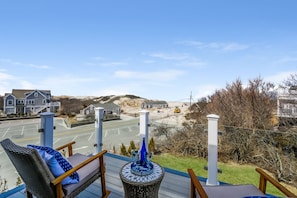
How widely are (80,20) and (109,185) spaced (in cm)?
544

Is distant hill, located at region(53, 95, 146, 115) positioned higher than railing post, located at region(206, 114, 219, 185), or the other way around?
distant hill, located at region(53, 95, 146, 115)

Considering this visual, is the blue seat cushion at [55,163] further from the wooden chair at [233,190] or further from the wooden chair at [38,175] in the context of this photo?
the wooden chair at [233,190]

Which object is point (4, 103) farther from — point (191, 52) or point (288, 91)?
point (288, 91)

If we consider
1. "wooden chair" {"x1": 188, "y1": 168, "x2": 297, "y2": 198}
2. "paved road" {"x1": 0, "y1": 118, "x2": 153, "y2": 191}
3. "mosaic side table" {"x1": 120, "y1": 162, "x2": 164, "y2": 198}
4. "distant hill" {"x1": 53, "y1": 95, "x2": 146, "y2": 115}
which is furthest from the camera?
"distant hill" {"x1": 53, "y1": 95, "x2": 146, "y2": 115}

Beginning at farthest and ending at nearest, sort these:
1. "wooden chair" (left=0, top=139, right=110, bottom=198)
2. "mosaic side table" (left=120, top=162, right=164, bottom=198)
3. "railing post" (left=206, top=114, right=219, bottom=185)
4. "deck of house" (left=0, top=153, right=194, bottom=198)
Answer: "railing post" (left=206, top=114, right=219, bottom=185) → "deck of house" (left=0, top=153, right=194, bottom=198) → "mosaic side table" (left=120, top=162, right=164, bottom=198) → "wooden chair" (left=0, top=139, right=110, bottom=198)

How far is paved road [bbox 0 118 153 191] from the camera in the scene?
15.2ft

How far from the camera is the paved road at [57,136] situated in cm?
463

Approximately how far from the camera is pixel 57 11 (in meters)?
5.63

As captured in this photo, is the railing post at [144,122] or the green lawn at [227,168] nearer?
the railing post at [144,122]

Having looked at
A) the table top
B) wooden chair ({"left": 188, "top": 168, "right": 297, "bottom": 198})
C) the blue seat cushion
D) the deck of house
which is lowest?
the deck of house

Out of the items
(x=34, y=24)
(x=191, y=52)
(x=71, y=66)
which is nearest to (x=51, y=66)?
(x=71, y=66)

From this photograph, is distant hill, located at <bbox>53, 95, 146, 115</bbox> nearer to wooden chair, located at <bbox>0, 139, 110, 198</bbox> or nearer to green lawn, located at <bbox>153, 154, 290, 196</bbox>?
green lawn, located at <bbox>153, 154, 290, 196</bbox>

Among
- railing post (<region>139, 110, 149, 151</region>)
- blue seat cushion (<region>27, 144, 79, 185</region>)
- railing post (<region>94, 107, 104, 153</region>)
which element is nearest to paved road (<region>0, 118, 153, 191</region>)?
railing post (<region>94, 107, 104, 153</region>)

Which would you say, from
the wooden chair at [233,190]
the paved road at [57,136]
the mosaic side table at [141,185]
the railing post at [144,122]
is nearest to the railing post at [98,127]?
the paved road at [57,136]
